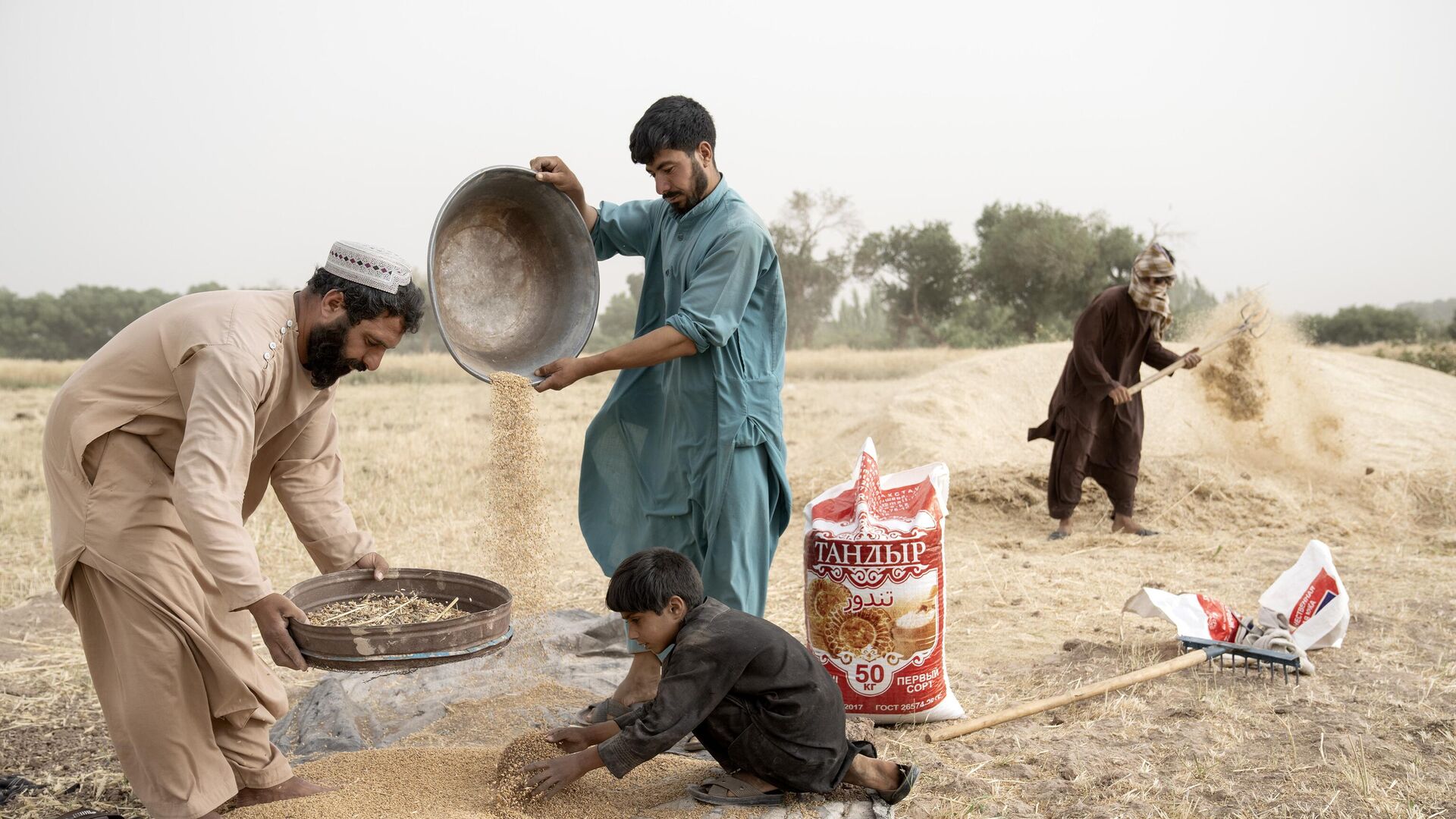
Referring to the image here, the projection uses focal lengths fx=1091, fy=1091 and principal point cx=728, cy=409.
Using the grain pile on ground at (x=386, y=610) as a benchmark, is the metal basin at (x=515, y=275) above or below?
above

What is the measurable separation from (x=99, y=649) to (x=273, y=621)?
607 millimetres

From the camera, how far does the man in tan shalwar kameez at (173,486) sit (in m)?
2.54

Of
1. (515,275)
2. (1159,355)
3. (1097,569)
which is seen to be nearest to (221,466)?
(515,275)

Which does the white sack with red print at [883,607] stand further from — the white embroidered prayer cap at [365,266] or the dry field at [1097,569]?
the white embroidered prayer cap at [365,266]

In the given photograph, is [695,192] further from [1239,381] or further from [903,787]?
[1239,381]

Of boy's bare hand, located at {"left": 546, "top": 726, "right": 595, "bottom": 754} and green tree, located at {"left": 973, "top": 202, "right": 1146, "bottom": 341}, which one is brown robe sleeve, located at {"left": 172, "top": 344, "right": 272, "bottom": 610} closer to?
boy's bare hand, located at {"left": 546, "top": 726, "right": 595, "bottom": 754}

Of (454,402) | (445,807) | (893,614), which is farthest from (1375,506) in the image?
(454,402)

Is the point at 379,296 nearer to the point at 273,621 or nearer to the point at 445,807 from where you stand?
the point at 273,621

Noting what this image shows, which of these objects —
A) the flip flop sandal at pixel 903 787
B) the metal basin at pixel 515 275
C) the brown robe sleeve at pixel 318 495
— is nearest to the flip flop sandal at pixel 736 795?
the flip flop sandal at pixel 903 787

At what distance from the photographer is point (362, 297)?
2619 mm

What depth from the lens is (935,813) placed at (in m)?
2.94

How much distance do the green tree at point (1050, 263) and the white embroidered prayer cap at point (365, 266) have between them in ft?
95.8

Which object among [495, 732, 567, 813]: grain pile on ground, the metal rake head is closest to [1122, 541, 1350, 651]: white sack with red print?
the metal rake head

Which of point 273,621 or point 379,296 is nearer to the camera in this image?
point 273,621
